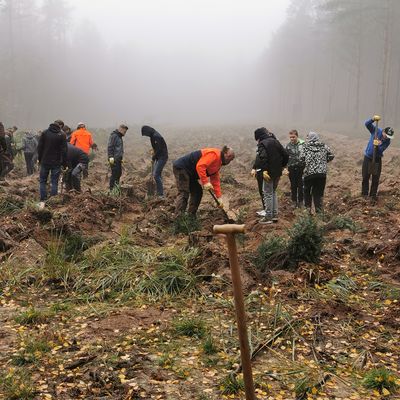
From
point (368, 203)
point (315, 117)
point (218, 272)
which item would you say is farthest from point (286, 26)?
point (218, 272)

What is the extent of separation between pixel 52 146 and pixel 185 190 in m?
3.39

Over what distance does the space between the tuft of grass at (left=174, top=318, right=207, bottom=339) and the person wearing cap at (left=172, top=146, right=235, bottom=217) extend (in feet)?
10.0

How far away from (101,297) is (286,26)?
57252 mm

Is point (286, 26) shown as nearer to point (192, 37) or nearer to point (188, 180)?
point (188, 180)

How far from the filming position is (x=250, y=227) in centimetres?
884

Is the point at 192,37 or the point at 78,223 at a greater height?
the point at 192,37

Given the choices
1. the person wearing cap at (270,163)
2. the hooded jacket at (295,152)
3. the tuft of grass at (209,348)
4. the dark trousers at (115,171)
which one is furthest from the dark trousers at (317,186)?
the tuft of grass at (209,348)

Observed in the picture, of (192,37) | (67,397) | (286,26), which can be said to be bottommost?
(67,397)

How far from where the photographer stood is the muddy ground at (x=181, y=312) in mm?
3973

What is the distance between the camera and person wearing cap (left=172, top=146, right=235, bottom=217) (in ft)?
25.8

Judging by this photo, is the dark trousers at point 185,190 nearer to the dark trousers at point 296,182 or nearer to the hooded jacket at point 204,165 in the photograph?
the hooded jacket at point 204,165

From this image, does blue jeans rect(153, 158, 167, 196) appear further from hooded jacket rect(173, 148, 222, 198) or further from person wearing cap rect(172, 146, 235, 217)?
hooded jacket rect(173, 148, 222, 198)

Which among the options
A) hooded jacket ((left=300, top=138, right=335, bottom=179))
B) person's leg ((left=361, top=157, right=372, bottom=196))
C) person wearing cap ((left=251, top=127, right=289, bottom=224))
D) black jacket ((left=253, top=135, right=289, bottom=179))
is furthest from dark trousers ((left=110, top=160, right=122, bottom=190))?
person's leg ((left=361, top=157, right=372, bottom=196))

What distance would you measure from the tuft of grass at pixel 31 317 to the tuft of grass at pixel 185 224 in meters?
3.54
